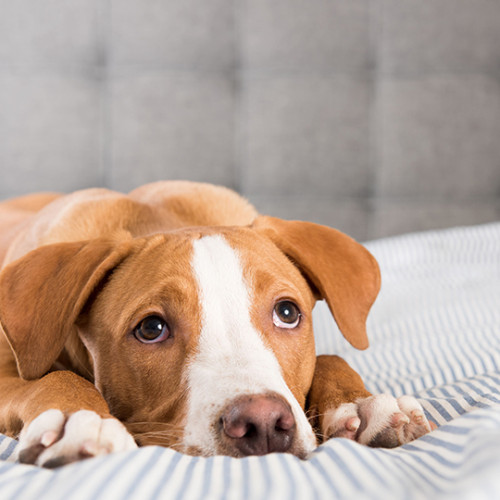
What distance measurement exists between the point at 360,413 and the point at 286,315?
283mm

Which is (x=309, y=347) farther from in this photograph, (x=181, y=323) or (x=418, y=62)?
(x=418, y=62)

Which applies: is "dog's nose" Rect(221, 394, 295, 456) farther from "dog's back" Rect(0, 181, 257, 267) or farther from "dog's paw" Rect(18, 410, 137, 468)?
"dog's back" Rect(0, 181, 257, 267)

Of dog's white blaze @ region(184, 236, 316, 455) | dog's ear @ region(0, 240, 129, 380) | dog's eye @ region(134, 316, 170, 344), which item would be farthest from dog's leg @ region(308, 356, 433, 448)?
dog's ear @ region(0, 240, 129, 380)

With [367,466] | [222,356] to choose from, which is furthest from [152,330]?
[367,466]

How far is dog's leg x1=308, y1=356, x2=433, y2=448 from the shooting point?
1.01m

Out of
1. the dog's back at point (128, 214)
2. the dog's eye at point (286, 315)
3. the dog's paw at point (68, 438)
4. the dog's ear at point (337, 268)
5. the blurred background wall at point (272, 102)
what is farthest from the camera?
the blurred background wall at point (272, 102)

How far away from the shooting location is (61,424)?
884mm

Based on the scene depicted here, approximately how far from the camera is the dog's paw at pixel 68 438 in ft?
2.67

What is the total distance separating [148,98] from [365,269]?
225cm

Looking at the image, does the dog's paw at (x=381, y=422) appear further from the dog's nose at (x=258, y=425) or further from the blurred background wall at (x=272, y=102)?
the blurred background wall at (x=272, y=102)

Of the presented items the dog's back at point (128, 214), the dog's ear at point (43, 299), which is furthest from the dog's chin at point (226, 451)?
the dog's back at point (128, 214)

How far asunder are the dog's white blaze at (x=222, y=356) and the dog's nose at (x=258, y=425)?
3cm

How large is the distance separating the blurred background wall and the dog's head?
197cm

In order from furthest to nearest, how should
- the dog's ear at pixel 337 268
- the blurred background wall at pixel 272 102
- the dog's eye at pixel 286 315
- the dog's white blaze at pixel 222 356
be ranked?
the blurred background wall at pixel 272 102 → the dog's ear at pixel 337 268 → the dog's eye at pixel 286 315 → the dog's white blaze at pixel 222 356
